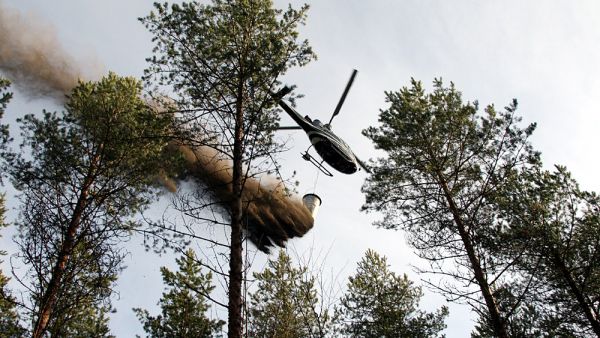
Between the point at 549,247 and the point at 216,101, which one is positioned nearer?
the point at 216,101

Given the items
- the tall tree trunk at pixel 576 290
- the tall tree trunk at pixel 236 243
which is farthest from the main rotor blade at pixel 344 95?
the tall tree trunk at pixel 576 290

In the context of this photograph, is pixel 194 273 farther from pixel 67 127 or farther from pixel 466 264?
pixel 466 264

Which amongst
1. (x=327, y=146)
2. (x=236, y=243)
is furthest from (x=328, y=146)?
(x=236, y=243)

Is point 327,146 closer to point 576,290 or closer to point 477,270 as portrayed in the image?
point 477,270

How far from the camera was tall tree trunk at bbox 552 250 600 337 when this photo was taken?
9.27m

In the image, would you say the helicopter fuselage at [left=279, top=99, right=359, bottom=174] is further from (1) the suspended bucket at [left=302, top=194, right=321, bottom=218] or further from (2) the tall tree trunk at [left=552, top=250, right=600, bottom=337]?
(2) the tall tree trunk at [left=552, top=250, right=600, bottom=337]

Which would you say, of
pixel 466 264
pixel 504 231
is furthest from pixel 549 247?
pixel 466 264

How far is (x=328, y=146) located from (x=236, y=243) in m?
6.41

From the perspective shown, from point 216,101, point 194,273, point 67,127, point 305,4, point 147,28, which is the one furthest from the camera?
point 194,273

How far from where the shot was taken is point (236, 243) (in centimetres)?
540

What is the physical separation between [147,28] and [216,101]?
2.01m

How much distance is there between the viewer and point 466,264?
838 centimetres

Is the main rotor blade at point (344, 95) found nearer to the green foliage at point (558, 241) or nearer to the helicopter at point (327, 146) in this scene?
the helicopter at point (327, 146)

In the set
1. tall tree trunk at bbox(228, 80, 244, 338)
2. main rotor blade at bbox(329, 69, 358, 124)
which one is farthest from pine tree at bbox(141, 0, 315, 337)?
main rotor blade at bbox(329, 69, 358, 124)
